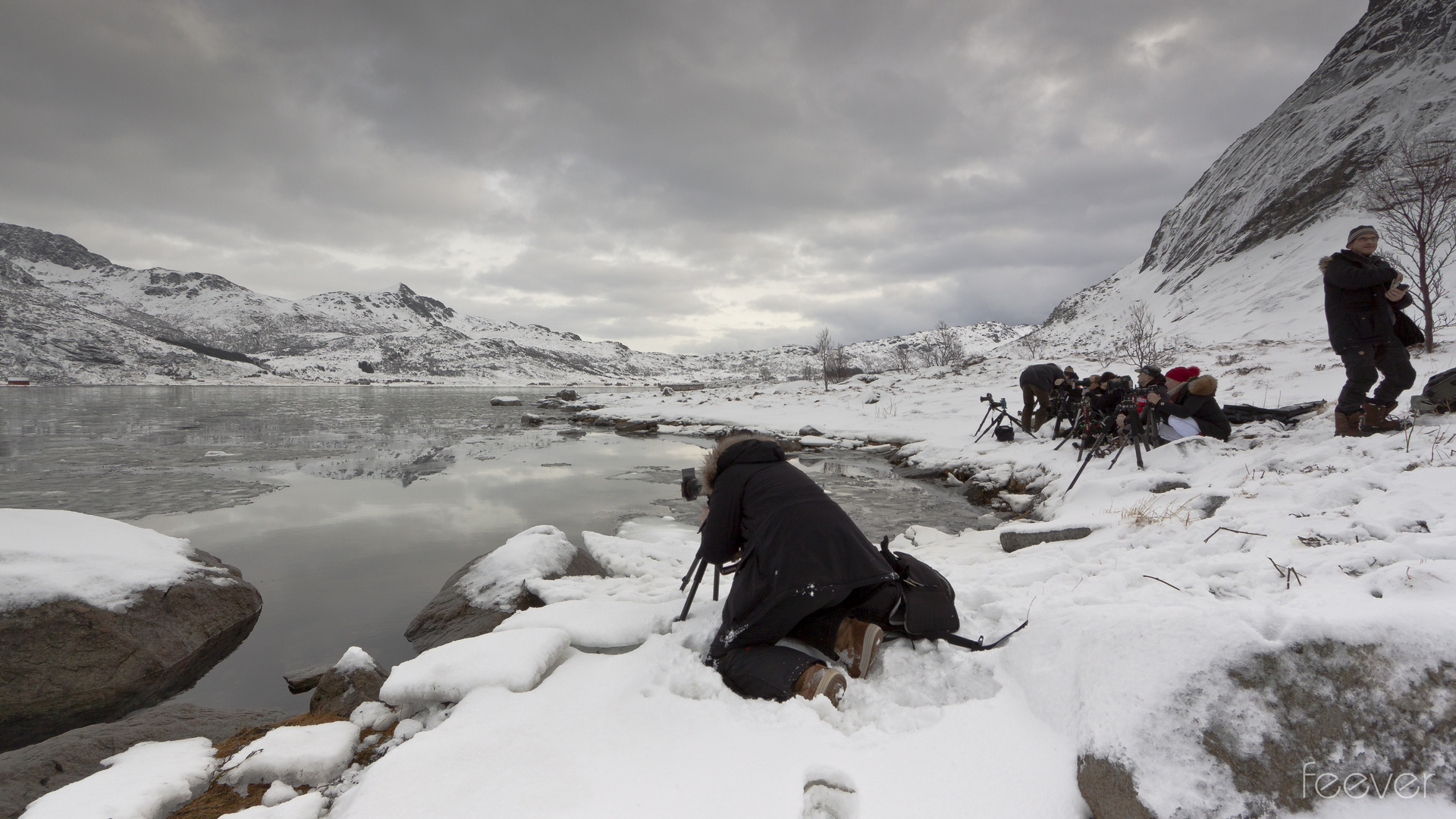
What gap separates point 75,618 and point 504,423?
2159 centimetres

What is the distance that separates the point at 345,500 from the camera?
885cm

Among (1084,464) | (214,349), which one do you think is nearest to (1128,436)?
(1084,464)

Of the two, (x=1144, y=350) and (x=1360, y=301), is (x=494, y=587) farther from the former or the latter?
(x=1144, y=350)

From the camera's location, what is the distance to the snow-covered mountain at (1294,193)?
94.4 feet

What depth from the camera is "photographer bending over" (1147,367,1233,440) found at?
7.40 metres

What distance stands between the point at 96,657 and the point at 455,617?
2.21m

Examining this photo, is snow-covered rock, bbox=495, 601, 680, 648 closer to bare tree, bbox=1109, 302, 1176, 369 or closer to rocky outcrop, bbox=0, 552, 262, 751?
rocky outcrop, bbox=0, 552, 262, 751

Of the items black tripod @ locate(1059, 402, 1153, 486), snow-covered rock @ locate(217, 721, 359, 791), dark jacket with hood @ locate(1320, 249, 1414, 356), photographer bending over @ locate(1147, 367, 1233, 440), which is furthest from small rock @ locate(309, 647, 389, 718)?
photographer bending over @ locate(1147, 367, 1233, 440)

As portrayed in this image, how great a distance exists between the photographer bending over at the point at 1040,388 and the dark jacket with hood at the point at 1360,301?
522 centimetres

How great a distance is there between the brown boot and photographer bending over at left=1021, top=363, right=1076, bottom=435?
517 centimetres

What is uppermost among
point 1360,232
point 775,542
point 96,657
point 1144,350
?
point 1360,232

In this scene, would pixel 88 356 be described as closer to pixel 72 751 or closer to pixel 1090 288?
pixel 72 751

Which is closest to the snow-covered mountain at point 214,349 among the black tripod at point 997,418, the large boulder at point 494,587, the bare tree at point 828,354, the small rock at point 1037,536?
the bare tree at point 828,354

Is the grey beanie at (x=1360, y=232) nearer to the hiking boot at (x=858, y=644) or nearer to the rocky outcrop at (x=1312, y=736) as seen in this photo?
the rocky outcrop at (x=1312, y=736)
